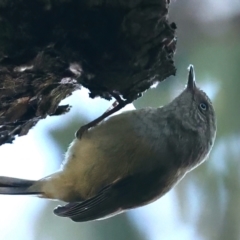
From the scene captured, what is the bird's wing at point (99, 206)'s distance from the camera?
1161 millimetres

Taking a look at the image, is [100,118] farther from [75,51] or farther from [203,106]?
[75,51]

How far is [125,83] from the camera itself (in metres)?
1.01

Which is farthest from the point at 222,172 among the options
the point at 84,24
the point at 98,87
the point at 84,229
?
the point at 84,24

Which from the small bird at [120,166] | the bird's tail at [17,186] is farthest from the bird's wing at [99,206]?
the bird's tail at [17,186]

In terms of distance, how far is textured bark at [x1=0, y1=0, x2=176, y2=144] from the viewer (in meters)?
0.79

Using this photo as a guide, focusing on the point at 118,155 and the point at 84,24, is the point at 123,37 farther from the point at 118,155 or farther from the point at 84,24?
the point at 118,155

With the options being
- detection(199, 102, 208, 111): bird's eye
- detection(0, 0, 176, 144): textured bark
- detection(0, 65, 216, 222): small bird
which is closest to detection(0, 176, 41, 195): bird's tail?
detection(0, 65, 216, 222): small bird

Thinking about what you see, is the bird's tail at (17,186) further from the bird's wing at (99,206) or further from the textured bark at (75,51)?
the textured bark at (75,51)

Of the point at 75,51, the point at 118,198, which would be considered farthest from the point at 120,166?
the point at 75,51

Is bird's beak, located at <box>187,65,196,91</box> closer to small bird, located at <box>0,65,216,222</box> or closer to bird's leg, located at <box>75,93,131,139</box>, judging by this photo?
small bird, located at <box>0,65,216,222</box>

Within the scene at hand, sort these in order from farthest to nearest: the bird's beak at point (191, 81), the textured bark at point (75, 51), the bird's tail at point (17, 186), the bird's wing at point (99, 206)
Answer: the bird's beak at point (191, 81) < the bird's tail at point (17, 186) < the bird's wing at point (99, 206) < the textured bark at point (75, 51)

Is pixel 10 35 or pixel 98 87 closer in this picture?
pixel 10 35

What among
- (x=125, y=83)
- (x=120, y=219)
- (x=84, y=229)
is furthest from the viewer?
(x=84, y=229)

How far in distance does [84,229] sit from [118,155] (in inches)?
45.4
